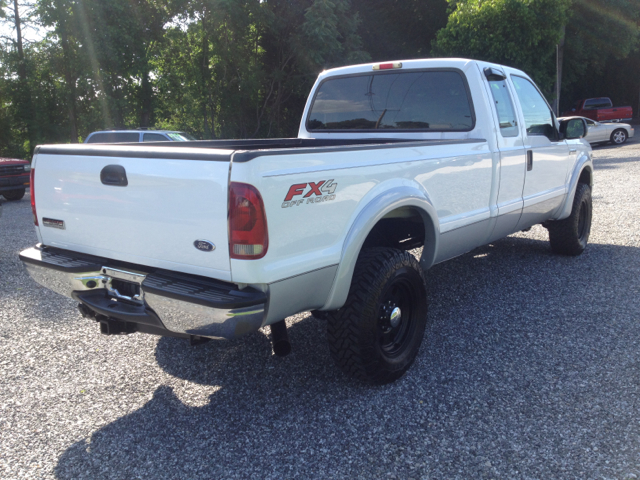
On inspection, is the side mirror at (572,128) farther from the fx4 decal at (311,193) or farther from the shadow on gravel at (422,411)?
the fx4 decal at (311,193)

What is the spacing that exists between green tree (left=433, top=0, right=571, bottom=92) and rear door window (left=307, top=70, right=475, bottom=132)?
19051mm

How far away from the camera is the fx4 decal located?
2.56 meters

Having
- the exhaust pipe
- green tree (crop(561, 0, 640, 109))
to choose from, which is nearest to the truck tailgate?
the exhaust pipe

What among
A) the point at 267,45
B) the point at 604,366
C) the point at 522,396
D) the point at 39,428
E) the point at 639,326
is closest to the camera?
the point at 39,428

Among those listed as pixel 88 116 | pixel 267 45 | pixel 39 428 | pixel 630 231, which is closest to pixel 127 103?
pixel 88 116

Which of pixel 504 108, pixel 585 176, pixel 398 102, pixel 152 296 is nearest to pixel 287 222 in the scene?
pixel 152 296

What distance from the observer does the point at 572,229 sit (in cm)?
596

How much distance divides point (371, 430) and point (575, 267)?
389 cm

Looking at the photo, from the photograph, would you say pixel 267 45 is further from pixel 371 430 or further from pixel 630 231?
pixel 371 430

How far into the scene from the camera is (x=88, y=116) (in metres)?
22.2

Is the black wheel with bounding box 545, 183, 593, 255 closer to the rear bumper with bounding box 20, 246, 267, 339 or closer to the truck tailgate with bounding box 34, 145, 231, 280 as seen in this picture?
the rear bumper with bounding box 20, 246, 267, 339

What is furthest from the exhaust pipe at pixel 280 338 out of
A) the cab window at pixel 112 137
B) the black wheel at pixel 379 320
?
the cab window at pixel 112 137

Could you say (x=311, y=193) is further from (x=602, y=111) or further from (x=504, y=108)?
(x=602, y=111)

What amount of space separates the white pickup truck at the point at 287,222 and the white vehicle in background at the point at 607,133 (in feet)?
68.3
